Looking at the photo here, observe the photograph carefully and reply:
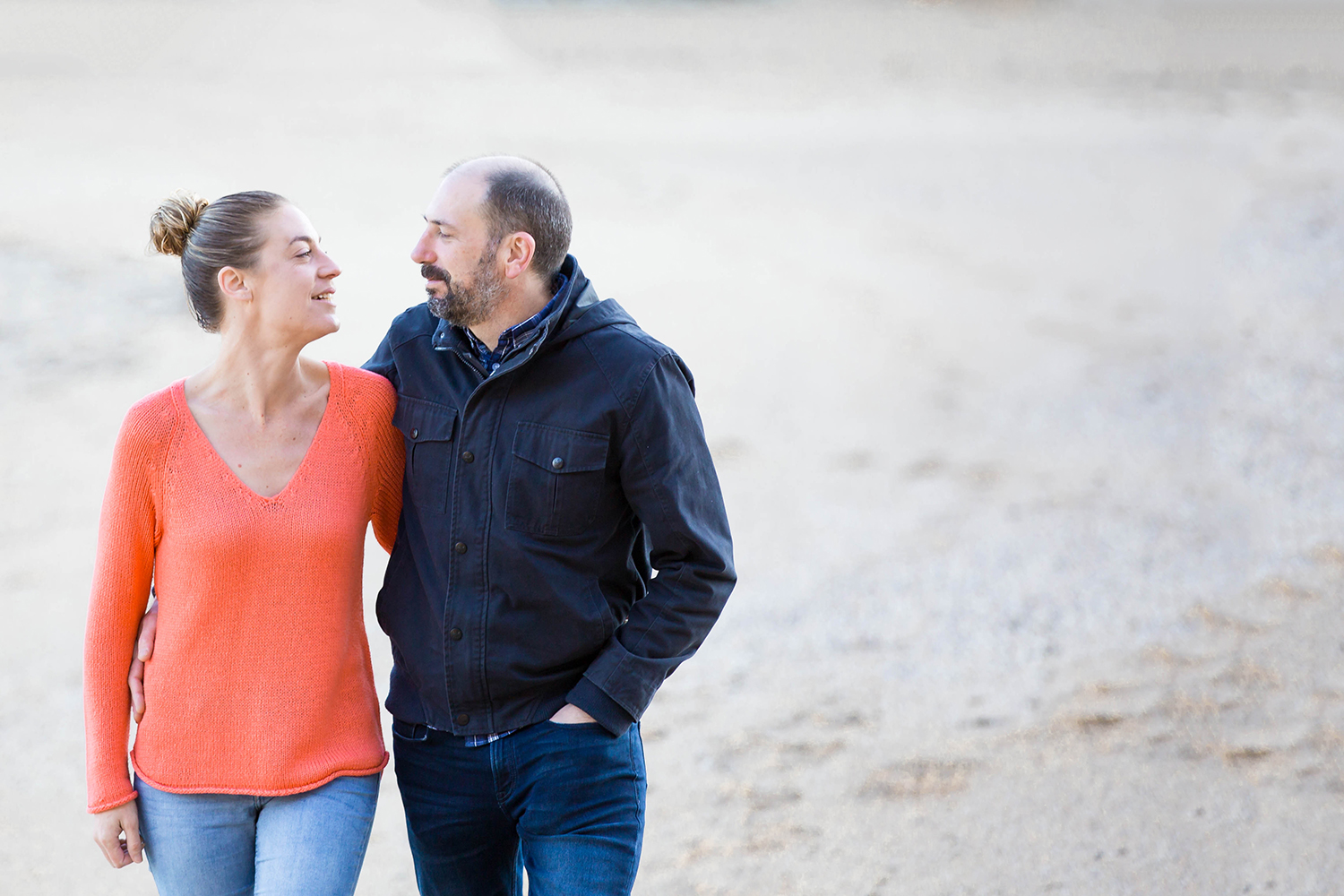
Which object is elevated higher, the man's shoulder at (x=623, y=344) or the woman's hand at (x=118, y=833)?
the man's shoulder at (x=623, y=344)

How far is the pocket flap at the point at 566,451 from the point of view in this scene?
96.7 inches

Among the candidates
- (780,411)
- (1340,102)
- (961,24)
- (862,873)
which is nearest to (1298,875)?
(862,873)

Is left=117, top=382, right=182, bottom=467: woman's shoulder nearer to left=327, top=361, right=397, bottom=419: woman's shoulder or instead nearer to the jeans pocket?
left=327, top=361, right=397, bottom=419: woman's shoulder

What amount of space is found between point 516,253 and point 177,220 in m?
0.64

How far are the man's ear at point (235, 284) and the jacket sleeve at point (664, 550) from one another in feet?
2.47

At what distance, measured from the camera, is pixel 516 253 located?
8.36 ft

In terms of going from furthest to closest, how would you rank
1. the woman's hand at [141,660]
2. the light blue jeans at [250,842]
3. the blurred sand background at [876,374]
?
the blurred sand background at [876,374], the woman's hand at [141,660], the light blue jeans at [250,842]

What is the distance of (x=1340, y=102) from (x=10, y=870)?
724 inches

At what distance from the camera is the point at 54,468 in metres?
7.98

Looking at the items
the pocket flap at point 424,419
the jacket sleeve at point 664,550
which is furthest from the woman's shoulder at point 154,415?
the jacket sleeve at point 664,550

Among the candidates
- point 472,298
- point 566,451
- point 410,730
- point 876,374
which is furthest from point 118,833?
point 876,374

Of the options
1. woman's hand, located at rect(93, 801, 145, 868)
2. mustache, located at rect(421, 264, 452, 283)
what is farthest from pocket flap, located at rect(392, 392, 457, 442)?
woman's hand, located at rect(93, 801, 145, 868)

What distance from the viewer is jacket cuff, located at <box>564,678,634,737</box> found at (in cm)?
246

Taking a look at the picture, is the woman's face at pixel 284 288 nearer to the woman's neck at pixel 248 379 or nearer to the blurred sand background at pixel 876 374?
the woman's neck at pixel 248 379
